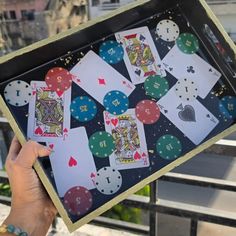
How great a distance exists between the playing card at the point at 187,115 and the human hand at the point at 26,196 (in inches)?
16.0

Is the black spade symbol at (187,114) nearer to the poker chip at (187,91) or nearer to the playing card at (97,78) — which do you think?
the poker chip at (187,91)

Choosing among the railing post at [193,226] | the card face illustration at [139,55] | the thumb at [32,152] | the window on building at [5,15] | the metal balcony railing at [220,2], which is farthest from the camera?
the window on building at [5,15]

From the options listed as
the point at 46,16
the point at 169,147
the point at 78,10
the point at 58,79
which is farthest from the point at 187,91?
the point at 46,16

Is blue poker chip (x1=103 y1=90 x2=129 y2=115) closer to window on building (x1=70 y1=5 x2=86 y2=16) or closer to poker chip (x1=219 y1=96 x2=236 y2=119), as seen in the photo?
poker chip (x1=219 y1=96 x2=236 y2=119)

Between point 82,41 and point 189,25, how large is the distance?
1.18ft

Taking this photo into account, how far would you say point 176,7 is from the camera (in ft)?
3.96

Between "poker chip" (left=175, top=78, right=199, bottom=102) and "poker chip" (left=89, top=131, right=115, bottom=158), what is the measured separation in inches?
10.4

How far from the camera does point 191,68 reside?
118cm

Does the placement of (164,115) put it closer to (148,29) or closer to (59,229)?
(148,29)

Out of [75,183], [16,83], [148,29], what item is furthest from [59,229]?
[148,29]

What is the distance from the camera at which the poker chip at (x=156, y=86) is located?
1.18 metres

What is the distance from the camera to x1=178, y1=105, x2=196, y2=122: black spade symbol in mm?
1182

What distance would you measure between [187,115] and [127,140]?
213 millimetres

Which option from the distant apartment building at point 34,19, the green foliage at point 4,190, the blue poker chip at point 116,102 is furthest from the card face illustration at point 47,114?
the distant apartment building at point 34,19
